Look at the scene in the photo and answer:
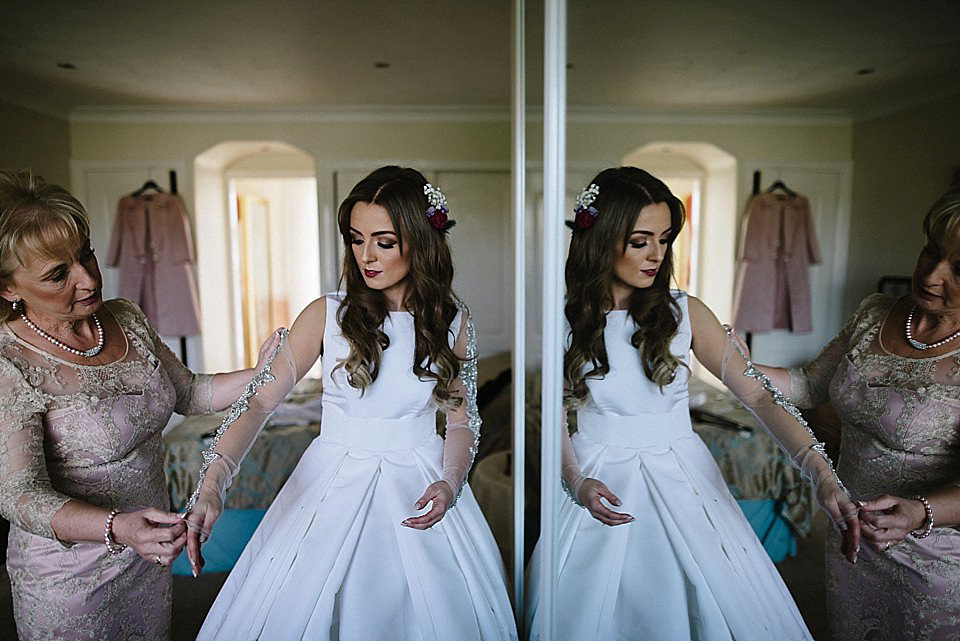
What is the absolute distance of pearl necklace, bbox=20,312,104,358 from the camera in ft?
2.56

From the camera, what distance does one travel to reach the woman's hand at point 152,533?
2.61 feet

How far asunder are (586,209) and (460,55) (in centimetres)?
50

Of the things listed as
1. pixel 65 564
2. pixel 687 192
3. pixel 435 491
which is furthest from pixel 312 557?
pixel 687 192

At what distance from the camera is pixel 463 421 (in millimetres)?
936

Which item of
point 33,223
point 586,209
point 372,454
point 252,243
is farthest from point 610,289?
point 33,223

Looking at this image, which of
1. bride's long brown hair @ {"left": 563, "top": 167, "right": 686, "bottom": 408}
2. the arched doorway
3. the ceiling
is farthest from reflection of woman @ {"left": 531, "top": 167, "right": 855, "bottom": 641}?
the arched doorway

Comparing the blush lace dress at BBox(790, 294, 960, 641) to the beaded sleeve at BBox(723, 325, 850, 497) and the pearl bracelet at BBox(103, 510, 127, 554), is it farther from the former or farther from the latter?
the pearl bracelet at BBox(103, 510, 127, 554)

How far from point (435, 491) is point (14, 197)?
69 centimetres

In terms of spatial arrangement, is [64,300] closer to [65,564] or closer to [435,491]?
[65,564]

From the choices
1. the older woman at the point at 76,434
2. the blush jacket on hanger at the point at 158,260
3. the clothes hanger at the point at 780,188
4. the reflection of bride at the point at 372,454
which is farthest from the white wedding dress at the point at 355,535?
the clothes hanger at the point at 780,188

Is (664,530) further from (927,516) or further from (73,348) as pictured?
(73,348)

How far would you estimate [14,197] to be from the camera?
79cm

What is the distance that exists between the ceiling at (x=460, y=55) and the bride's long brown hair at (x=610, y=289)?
0.09m

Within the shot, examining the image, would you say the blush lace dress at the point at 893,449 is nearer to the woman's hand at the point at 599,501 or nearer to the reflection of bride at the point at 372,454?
the woman's hand at the point at 599,501
